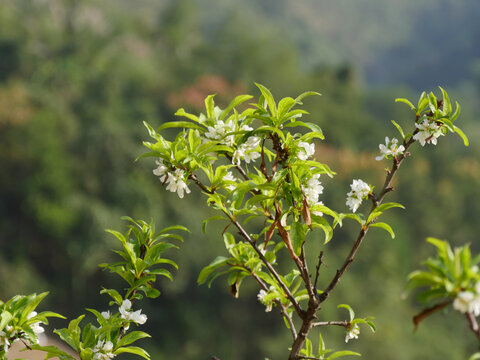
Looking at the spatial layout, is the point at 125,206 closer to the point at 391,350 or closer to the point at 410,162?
the point at 391,350

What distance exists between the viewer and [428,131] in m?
1.02

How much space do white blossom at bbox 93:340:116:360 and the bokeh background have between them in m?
11.1

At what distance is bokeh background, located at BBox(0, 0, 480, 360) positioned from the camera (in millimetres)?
14609

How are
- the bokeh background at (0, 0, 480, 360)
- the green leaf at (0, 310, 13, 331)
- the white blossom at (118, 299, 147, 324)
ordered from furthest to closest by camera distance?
the bokeh background at (0, 0, 480, 360) < the white blossom at (118, 299, 147, 324) < the green leaf at (0, 310, 13, 331)

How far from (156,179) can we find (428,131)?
1589cm

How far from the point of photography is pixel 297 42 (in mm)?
37969

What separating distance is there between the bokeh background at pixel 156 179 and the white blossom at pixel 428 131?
11.0 meters

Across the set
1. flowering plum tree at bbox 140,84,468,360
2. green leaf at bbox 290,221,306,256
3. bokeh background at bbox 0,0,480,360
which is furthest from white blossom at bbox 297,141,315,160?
bokeh background at bbox 0,0,480,360

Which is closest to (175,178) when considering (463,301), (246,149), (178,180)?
(178,180)

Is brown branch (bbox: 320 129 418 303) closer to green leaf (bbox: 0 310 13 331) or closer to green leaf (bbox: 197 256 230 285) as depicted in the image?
green leaf (bbox: 197 256 230 285)

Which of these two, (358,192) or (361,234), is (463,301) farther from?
(358,192)

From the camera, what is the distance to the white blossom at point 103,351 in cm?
96

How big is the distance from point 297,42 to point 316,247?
2755 cm

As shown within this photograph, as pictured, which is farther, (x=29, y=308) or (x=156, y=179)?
(x=156, y=179)
